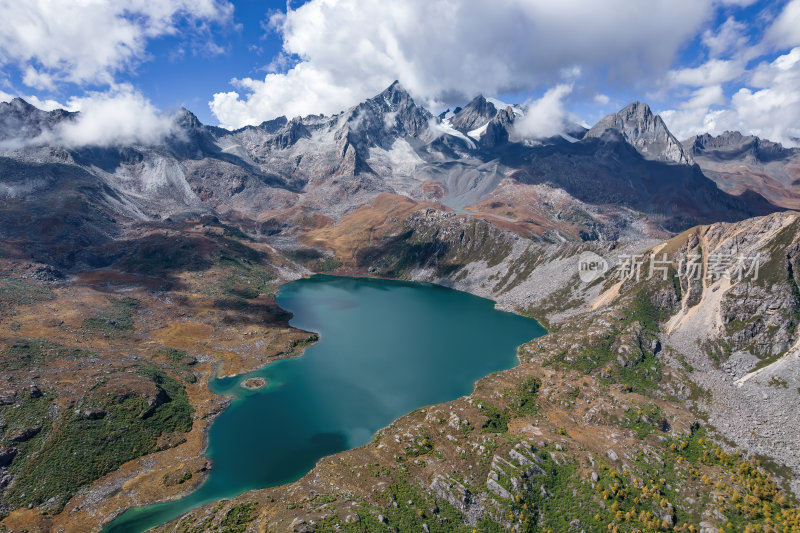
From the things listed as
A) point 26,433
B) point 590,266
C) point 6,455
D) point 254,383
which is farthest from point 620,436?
point 26,433

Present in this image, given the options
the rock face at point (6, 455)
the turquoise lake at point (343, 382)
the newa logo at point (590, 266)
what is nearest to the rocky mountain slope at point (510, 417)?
the rock face at point (6, 455)

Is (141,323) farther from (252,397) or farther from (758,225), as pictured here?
(758,225)

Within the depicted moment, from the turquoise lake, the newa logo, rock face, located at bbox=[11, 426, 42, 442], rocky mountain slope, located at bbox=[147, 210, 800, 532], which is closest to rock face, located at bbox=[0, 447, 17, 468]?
rock face, located at bbox=[11, 426, 42, 442]

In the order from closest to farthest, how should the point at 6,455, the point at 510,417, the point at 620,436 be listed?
1. the point at 6,455
2. the point at 620,436
3. the point at 510,417

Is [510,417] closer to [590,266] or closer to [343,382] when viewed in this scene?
[343,382]

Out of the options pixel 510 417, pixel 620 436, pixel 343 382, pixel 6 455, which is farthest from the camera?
pixel 343 382
